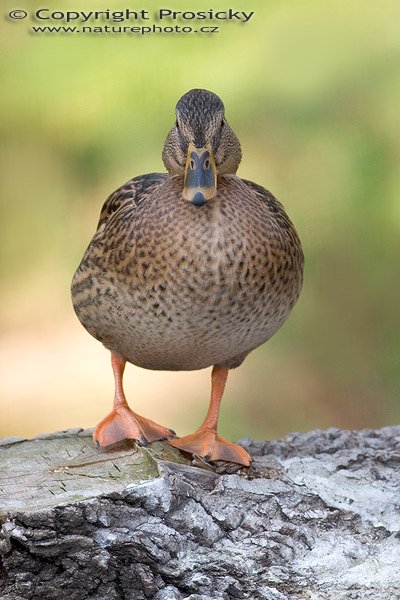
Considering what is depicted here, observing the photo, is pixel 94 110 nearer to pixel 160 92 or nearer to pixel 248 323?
pixel 160 92

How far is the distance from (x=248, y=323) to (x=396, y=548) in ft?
1.97

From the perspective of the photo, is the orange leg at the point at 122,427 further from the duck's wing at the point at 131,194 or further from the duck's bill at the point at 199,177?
the duck's bill at the point at 199,177

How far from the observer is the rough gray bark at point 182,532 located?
8.35 feet

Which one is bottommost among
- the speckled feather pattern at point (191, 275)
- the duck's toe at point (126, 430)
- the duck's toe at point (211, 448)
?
the duck's toe at point (211, 448)

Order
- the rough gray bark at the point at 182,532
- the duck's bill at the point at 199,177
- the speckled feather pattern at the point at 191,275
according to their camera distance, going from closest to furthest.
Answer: the rough gray bark at the point at 182,532, the duck's bill at the point at 199,177, the speckled feather pattern at the point at 191,275

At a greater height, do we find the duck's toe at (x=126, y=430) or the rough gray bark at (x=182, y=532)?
the duck's toe at (x=126, y=430)

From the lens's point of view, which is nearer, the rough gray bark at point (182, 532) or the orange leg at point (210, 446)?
the rough gray bark at point (182, 532)

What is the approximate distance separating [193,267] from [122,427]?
0.50m

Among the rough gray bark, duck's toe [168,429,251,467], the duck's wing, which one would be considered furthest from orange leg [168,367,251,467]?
the duck's wing

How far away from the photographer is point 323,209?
175 inches

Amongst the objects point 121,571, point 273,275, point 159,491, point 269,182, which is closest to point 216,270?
point 273,275

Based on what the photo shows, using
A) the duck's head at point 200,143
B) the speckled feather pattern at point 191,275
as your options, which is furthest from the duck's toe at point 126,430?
the duck's head at point 200,143

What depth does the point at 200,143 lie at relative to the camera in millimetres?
2721

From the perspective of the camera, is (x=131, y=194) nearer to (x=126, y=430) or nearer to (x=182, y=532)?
(x=126, y=430)
